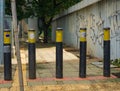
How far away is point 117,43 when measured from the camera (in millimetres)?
12867

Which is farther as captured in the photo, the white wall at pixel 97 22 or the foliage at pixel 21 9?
the foliage at pixel 21 9

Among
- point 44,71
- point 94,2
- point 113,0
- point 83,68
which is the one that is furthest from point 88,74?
point 94,2

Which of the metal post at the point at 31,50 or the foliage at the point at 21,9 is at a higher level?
the foliage at the point at 21,9

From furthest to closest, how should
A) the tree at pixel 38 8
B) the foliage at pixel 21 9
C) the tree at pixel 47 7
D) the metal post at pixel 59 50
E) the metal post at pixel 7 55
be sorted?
the tree at pixel 47 7, the tree at pixel 38 8, the foliage at pixel 21 9, the metal post at pixel 59 50, the metal post at pixel 7 55

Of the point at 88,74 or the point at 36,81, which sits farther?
the point at 88,74

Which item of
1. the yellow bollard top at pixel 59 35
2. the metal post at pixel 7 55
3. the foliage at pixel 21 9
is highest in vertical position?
the foliage at pixel 21 9

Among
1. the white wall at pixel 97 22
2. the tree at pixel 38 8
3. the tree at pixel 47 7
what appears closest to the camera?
the white wall at pixel 97 22

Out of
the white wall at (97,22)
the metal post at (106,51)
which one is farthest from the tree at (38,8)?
the metal post at (106,51)

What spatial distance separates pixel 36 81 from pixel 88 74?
1.80 meters

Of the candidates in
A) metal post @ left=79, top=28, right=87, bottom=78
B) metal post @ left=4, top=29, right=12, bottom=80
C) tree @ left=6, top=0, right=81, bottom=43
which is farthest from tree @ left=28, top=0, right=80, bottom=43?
metal post @ left=4, top=29, right=12, bottom=80

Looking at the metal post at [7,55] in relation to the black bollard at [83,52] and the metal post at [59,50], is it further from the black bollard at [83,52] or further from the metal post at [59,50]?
the black bollard at [83,52]

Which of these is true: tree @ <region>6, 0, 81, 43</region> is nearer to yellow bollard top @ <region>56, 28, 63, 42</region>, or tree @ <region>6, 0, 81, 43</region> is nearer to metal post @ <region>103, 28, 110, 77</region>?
yellow bollard top @ <region>56, 28, 63, 42</region>

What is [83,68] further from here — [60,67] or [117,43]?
[117,43]

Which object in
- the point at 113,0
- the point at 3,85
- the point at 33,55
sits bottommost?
the point at 3,85
